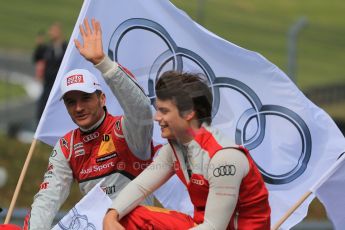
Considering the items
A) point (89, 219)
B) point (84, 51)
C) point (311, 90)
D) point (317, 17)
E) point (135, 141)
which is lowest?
point (89, 219)

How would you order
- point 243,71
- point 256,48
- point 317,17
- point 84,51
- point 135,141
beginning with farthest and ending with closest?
point 317,17 → point 256,48 → point 243,71 → point 135,141 → point 84,51

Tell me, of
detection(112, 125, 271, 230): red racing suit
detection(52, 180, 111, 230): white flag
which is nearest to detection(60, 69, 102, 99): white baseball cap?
detection(52, 180, 111, 230): white flag

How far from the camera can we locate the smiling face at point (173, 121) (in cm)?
634

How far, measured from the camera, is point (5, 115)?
60.6 ft

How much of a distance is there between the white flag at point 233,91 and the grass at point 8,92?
36.9 feet

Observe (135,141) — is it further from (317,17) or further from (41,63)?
(317,17)

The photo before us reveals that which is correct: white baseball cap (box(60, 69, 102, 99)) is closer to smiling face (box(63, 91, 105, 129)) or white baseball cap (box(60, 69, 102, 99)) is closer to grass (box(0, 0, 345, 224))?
smiling face (box(63, 91, 105, 129))

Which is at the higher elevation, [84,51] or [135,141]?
[84,51]

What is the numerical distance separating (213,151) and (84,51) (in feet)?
3.84

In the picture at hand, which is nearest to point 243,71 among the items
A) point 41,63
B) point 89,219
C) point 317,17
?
point 89,219

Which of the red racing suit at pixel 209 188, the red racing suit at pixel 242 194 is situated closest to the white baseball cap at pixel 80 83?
the red racing suit at pixel 209 188

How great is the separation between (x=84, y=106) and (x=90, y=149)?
0.35 meters

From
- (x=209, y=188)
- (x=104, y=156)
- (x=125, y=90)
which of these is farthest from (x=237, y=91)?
(x=209, y=188)

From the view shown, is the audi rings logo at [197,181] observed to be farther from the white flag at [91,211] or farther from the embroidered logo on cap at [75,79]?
the embroidered logo on cap at [75,79]
